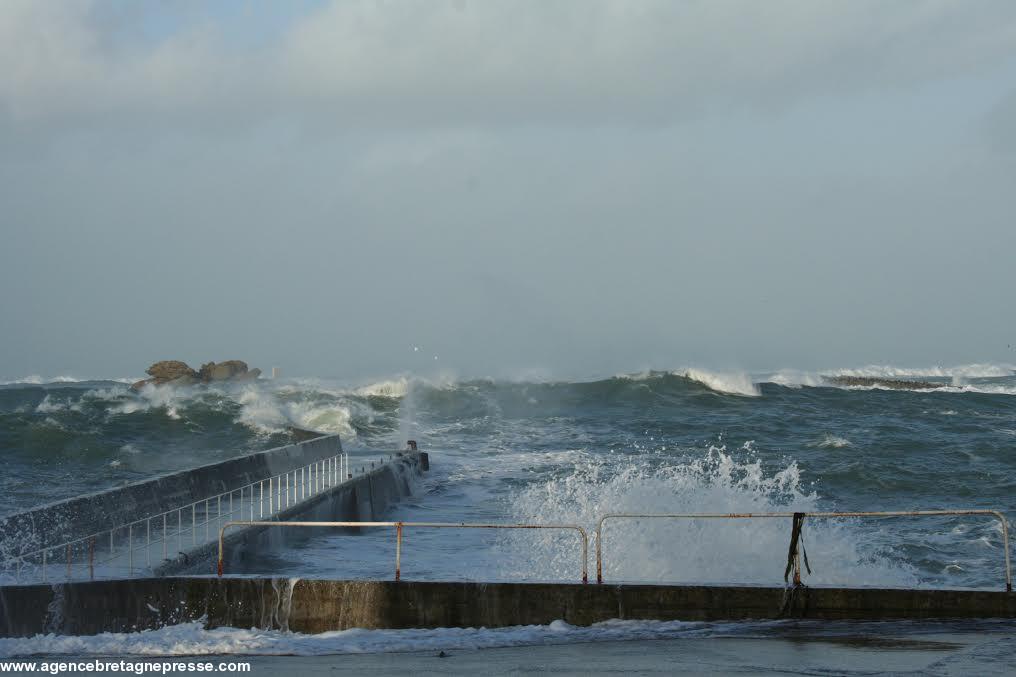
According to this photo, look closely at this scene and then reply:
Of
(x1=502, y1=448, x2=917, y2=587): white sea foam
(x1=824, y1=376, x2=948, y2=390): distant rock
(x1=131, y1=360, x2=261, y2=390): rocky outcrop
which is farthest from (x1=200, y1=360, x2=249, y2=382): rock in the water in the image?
(x1=502, y1=448, x2=917, y2=587): white sea foam

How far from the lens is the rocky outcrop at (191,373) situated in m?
54.3

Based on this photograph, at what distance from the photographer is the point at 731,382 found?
45.4 m

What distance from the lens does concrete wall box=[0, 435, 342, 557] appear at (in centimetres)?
1038

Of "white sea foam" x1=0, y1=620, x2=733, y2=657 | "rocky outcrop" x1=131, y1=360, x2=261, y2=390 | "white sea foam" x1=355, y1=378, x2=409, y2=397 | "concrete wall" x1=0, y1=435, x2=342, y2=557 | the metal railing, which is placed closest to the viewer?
"white sea foam" x1=0, y1=620, x2=733, y2=657

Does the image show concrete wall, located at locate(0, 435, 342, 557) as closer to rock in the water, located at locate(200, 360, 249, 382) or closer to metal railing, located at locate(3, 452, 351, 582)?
metal railing, located at locate(3, 452, 351, 582)

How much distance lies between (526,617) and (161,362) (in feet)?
169

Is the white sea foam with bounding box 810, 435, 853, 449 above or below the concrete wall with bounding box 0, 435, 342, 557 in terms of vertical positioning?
above

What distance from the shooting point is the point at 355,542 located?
14.0 m

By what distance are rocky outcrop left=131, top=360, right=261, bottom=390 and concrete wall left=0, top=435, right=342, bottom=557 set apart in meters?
37.7

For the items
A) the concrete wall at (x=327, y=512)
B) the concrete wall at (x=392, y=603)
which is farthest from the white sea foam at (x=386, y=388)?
the concrete wall at (x=392, y=603)

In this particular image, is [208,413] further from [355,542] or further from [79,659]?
[79,659]

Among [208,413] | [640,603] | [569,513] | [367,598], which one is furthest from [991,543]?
[208,413]

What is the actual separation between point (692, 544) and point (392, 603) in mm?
5654

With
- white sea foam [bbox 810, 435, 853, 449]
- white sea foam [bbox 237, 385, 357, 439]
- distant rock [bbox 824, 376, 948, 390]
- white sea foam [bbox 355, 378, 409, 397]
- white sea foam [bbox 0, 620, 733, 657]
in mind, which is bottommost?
white sea foam [bbox 0, 620, 733, 657]
